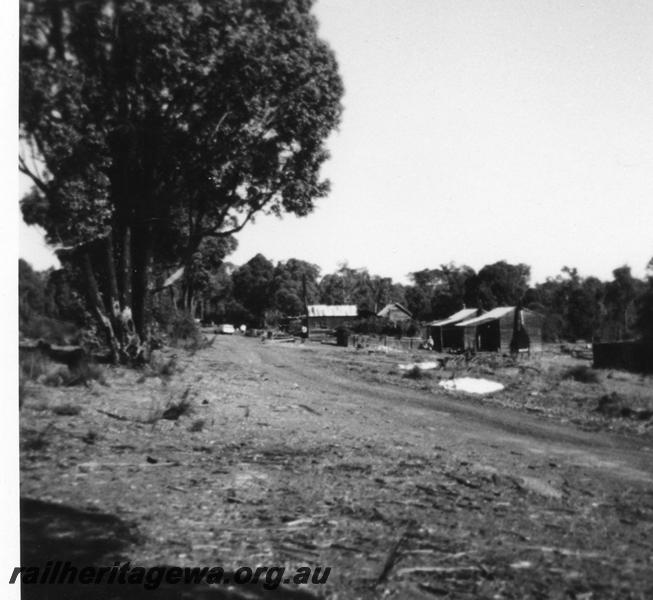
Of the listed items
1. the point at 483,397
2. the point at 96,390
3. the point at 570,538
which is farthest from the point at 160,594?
the point at 483,397

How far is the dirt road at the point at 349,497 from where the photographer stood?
4008mm

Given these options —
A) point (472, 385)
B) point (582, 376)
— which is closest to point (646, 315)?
point (582, 376)

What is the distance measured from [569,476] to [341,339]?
44.7m

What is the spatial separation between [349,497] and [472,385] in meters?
14.8

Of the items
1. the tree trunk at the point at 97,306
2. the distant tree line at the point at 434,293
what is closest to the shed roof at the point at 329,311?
the distant tree line at the point at 434,293

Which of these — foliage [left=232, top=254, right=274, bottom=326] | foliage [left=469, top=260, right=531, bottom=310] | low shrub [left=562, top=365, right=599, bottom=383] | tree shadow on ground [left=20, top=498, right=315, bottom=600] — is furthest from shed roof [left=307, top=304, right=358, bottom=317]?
tree shadow on ground [left=20, top=498, right=315, bottom=600]

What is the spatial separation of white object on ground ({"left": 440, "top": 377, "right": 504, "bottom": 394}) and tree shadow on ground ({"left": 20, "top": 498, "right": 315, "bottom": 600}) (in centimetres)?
1520

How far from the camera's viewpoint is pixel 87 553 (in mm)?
A: 3943

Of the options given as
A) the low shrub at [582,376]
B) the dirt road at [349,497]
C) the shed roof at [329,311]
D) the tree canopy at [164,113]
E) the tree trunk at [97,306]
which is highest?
the tree canopy at [164,113]

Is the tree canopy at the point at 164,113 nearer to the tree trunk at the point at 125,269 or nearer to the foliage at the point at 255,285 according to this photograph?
the tree trunk at the point at 125,269

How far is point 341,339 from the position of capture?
170 ft

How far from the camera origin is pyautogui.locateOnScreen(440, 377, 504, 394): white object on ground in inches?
722

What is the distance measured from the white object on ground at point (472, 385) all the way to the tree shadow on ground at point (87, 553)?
598 inches

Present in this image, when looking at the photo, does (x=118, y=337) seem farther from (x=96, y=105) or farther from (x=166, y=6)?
(x=166, y=6)
